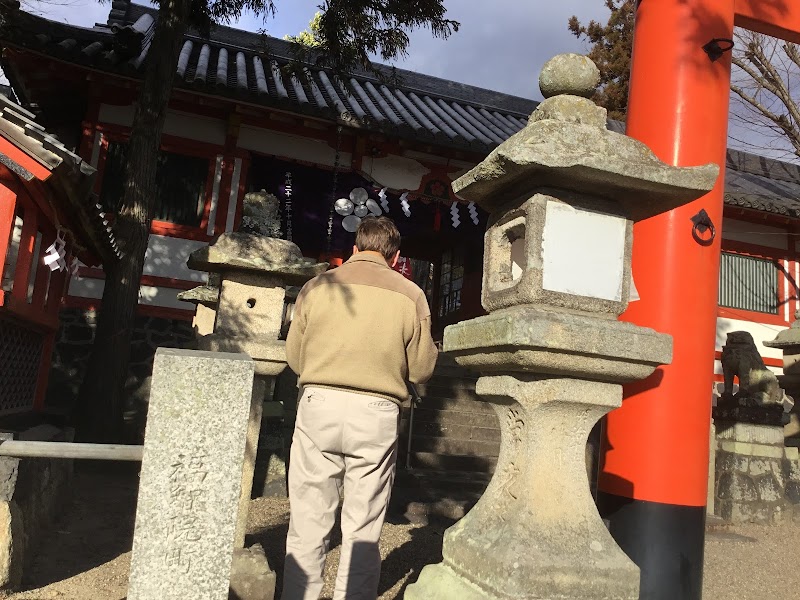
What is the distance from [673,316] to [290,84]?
26.7 feet

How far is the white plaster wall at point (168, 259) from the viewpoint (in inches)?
369

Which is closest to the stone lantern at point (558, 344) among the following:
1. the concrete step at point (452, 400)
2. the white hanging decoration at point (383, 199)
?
the concrete step at point (452, 400)

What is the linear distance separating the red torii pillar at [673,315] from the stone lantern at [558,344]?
1.06m

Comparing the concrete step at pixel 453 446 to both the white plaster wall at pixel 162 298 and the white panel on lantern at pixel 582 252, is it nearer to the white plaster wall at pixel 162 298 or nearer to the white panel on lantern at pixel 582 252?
the white plaster wall at pixel 162 298

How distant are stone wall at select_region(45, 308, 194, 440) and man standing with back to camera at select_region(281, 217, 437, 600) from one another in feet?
20.4

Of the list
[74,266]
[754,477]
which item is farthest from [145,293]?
[754,477]

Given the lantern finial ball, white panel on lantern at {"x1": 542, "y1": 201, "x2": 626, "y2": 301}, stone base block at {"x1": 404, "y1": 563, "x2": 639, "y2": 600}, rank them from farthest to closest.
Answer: the lantern finial ball < white panel on lantern at {"x1": 542, "y1": 201, "x2": 626, "y2": 301} < stone base block at {"x1": 404, "y1": 563, "x2": 639, "y2": 600}

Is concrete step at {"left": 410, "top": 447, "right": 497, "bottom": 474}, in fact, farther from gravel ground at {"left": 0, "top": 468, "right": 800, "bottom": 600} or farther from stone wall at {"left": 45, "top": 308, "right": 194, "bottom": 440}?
stone wall at {"left": 45, "top": 308, "right": 194, "bottom": 440}

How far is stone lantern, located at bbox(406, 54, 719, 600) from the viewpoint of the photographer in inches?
104

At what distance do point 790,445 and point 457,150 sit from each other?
6.19m

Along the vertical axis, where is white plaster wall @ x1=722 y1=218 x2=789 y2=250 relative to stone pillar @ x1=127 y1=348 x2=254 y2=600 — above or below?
above

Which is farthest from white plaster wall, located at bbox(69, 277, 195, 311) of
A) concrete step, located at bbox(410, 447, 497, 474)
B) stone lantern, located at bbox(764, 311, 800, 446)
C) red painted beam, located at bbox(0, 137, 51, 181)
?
stone lantern, located at bbox(764, 311, 800, 446)

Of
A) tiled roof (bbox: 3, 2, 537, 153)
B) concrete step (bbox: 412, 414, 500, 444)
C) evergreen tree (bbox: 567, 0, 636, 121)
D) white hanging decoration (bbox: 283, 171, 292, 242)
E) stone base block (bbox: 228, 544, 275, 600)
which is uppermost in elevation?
evergreen tree (bbox: 567, 0, 636, 121)

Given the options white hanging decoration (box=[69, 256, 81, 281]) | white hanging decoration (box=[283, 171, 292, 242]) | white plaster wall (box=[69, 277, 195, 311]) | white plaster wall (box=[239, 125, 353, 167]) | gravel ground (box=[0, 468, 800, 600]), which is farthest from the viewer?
white plaster wall (box=[239, 125, 353, 167])
